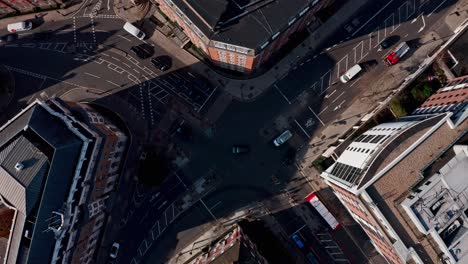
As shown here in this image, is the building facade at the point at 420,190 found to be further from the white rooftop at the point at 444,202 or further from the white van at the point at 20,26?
the white van at the point at 20,26

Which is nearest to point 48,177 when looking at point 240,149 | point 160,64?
point 160,64

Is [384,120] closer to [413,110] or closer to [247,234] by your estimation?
[413,110]

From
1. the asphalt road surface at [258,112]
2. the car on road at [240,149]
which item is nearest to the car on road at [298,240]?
the asphalt road surface at [258,112]

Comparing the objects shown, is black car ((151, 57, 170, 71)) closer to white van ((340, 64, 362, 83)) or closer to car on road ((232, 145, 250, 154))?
car on road ((232, 145, 250, 154))

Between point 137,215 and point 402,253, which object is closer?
point 402,253

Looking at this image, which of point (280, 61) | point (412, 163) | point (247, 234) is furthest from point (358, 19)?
point (247, 234)

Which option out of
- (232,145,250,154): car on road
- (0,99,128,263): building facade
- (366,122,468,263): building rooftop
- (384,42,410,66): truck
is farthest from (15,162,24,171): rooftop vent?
(384,42,410,66): truck
